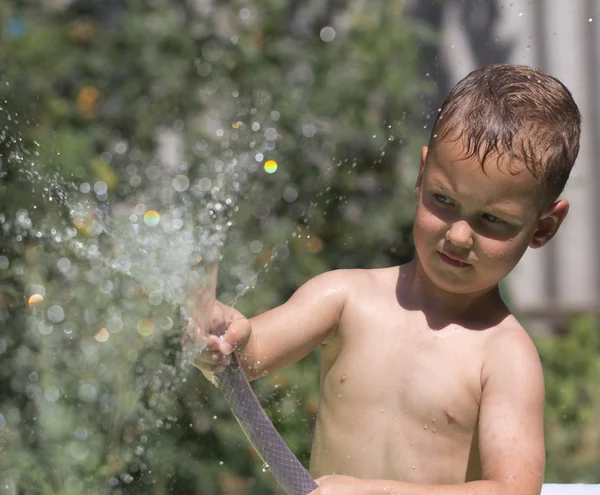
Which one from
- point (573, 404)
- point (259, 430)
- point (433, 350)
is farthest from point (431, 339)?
point (573, 404)

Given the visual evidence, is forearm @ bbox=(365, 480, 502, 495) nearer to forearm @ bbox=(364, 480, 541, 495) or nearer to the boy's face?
forearm @ bbox=(364, 480, 541, 495)

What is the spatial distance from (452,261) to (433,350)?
0.17 metres

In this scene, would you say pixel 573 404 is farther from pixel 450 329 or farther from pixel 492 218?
pixel 492 218

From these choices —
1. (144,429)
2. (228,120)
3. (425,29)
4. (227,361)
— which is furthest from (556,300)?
(227,361)

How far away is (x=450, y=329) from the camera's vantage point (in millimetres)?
1699

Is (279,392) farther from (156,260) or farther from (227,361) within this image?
(227,361)

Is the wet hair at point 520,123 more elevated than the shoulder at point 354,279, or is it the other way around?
the wet hair at point 520,123

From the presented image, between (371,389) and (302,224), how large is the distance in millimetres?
1282

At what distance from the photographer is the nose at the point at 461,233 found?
1.55 meters

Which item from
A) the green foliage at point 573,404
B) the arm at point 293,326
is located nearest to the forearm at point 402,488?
the arm at point 293,326

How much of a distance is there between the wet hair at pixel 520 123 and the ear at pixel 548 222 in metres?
0.03

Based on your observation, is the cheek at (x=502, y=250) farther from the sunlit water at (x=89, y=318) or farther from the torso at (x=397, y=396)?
the sunlit water at (x=89, y=318)

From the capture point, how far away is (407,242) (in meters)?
3.04

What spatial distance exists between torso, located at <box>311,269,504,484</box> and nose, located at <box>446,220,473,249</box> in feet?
0.65
